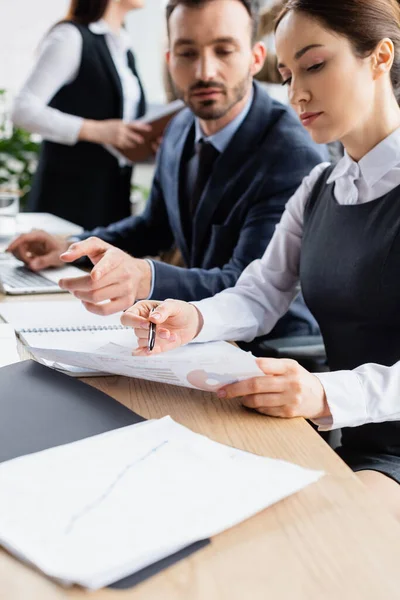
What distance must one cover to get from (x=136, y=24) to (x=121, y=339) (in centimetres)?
445

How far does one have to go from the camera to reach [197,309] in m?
1.25

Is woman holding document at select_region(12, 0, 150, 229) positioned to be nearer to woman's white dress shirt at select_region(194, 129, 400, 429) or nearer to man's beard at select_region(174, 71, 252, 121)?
man's beard at select_region(174, 71, 252, 121)

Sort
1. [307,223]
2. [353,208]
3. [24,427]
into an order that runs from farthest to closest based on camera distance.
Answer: [307,223]
[353,208]
[24,427]

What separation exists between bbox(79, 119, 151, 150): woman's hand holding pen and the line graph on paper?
2041 millimetres

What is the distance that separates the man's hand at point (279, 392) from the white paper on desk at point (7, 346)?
0.30 m

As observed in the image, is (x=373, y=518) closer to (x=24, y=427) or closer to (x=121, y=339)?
(x=24, y=427)

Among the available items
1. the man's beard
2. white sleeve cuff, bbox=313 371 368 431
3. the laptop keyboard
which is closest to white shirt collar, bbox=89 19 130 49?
the man's beard

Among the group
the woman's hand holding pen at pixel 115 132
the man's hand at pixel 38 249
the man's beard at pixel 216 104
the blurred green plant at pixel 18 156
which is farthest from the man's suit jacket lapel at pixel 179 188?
the blurred green plant at pixel 18 156

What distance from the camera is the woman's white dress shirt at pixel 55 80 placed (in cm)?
282

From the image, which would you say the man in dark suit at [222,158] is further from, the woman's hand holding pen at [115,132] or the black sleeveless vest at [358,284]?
the woman's hand holding pen at [115,132]

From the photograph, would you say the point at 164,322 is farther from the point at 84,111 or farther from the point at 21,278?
the point at 84,111

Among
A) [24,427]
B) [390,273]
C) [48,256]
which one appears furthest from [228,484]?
[48,256]

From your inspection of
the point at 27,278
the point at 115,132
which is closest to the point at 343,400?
the point at 27,278

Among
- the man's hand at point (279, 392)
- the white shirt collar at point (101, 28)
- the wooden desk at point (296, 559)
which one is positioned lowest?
the man's hand at point (279, 392)
